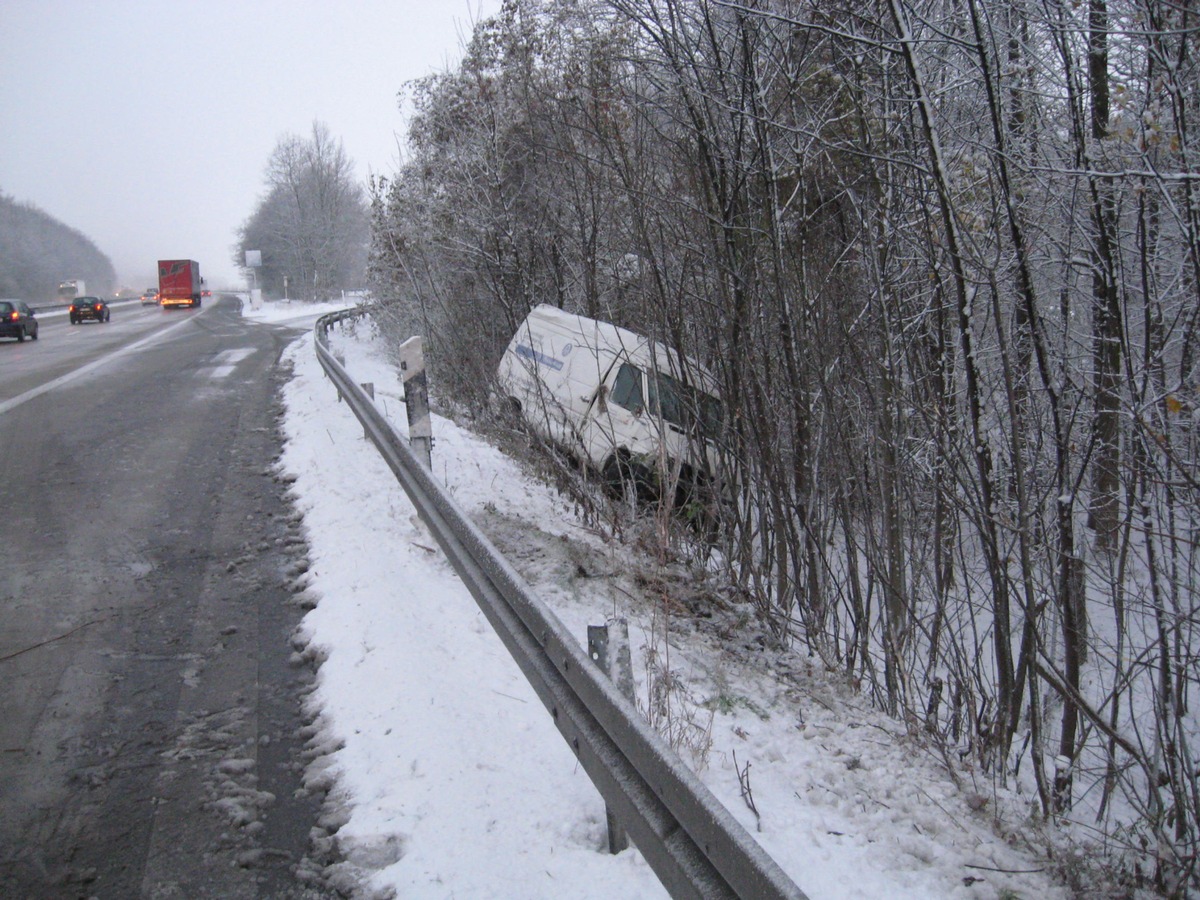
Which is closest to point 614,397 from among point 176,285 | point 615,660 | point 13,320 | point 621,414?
point 621,414

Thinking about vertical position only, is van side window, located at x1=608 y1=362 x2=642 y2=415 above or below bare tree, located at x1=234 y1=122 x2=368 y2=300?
below

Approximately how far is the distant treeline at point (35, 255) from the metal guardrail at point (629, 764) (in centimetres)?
8477

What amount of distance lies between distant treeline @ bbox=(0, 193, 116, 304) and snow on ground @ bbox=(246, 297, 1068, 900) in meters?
83.0

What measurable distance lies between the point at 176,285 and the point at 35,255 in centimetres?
5122

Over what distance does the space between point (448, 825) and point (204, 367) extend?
1506 cm

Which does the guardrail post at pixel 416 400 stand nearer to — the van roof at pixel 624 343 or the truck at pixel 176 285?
the van roof at pixel 624 343

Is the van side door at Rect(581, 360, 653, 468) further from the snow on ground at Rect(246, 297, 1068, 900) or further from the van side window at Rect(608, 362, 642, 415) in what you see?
the snow on ground at Rect(246, 297, 1068, 900)

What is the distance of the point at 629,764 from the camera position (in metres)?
2.44

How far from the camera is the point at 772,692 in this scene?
491 centimetres

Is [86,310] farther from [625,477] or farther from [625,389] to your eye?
[625,477]

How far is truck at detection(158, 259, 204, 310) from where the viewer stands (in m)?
56.9

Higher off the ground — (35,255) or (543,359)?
(35,255)

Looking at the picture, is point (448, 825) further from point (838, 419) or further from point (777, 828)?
point (838, 419)

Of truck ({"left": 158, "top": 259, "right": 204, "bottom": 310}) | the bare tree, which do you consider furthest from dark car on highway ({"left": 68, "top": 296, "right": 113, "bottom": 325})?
the bare tree
